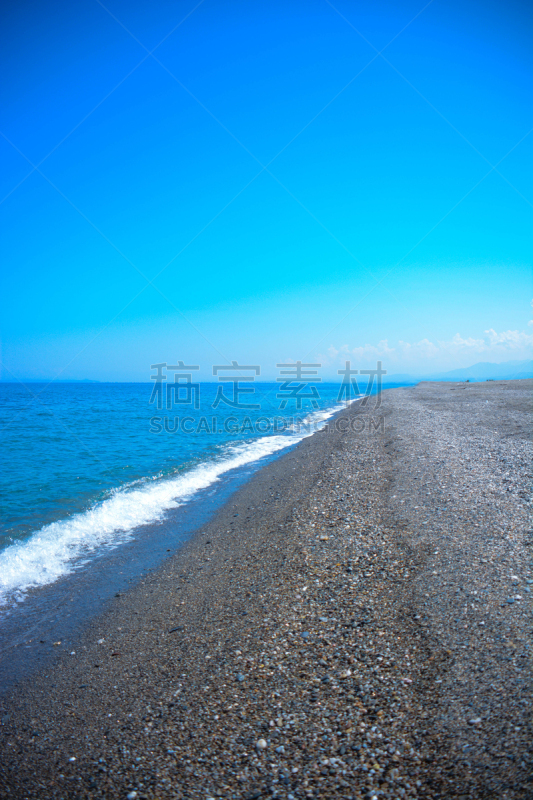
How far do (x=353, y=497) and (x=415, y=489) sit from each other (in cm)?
167

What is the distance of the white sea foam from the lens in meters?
7.99

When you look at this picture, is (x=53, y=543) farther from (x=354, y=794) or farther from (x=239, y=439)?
(x=239, y=439)

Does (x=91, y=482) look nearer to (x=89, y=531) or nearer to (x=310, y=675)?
(x=89, y=531)

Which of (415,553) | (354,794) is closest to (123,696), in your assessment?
(354,794)

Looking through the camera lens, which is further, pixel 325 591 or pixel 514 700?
pixel 325 591

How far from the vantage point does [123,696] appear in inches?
175

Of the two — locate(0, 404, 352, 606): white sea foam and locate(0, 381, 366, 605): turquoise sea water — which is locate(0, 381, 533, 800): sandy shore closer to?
locate(0, 404, 352, 606): white sea foam

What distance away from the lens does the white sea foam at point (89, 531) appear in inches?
314

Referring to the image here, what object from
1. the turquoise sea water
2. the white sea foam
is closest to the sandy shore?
the white sea foam

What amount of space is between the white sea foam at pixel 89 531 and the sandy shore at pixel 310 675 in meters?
2.49

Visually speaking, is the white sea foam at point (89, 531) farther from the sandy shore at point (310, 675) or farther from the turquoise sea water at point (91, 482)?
the sandy shore at point (310, 675)

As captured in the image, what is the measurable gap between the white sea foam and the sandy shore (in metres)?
2.49

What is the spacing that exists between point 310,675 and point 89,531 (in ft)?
27.2

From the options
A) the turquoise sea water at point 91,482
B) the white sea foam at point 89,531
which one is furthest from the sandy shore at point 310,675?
the turquoise sea water at point 91,482
